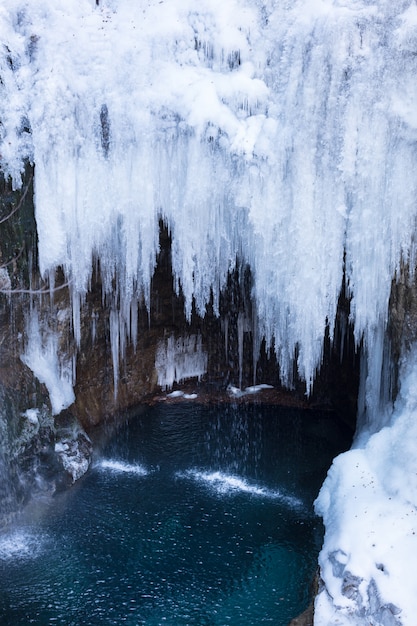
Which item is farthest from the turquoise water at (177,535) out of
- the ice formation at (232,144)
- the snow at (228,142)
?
the snow at (228,142)

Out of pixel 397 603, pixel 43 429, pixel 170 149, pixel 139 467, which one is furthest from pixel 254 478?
pixel 170 149

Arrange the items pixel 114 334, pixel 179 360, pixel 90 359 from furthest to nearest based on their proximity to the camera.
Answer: pixel 179 360
pixel 90 359
pixel 114 334

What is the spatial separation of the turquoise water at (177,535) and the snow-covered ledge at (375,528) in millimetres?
1117

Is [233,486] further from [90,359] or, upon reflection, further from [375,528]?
[90,359]

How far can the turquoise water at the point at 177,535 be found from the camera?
1153 cm

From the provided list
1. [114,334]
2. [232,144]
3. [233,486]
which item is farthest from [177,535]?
[232,144]

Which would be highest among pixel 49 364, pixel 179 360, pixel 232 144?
pixel 232 144

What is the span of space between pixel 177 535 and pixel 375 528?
166 inches

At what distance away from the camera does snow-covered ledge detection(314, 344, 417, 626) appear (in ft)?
33.1

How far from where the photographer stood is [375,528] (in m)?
11.1

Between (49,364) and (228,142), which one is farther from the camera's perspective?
(49,364)

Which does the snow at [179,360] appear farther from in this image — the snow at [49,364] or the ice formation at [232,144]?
the ice formation at [232,144]

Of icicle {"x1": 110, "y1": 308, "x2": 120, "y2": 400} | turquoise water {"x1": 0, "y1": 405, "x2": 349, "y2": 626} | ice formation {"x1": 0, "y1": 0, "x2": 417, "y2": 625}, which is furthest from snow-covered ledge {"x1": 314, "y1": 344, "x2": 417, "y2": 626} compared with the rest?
icicle {"x1": 110, "y1": 308, "x2": 120, "y2": 400}

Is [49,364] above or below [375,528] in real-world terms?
above
